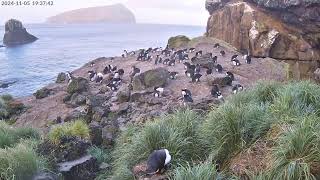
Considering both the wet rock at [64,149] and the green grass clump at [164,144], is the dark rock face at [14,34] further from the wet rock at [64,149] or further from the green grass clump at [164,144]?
the green grass clump at [164,144]

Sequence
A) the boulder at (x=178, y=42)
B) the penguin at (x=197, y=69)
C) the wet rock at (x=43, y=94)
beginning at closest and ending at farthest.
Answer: the penguin at (x=197, y=69) → the wet rock at (x=43, y=94) → the boulder at (x=178, y=42)

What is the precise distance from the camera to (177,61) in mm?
32625

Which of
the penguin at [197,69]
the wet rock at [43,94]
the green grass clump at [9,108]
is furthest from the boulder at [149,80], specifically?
the wet rock at [43,94]

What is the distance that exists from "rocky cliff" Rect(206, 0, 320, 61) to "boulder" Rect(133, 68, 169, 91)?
11465mm

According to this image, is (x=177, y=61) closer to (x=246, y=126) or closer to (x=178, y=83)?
(x=178, y=83)

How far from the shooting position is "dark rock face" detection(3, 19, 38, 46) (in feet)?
367

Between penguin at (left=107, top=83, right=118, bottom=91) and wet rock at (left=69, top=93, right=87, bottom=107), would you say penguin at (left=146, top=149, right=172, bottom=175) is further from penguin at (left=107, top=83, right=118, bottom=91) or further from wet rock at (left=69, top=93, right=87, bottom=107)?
penguin at (left=107, top=83, right=118, bottom=91)

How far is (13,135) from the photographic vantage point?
12.8 m

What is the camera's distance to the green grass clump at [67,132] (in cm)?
1162

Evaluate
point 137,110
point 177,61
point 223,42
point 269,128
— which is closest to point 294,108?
point 269,128

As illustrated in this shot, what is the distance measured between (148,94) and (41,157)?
495 inches

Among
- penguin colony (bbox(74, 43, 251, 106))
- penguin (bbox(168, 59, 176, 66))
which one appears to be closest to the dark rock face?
penguin colony (bbox(74, 43, 251, 106))

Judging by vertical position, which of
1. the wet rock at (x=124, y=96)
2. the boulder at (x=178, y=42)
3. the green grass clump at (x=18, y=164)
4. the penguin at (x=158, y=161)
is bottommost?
the wet rock at (x=124, y=96)

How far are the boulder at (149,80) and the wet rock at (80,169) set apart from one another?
12818 mm
